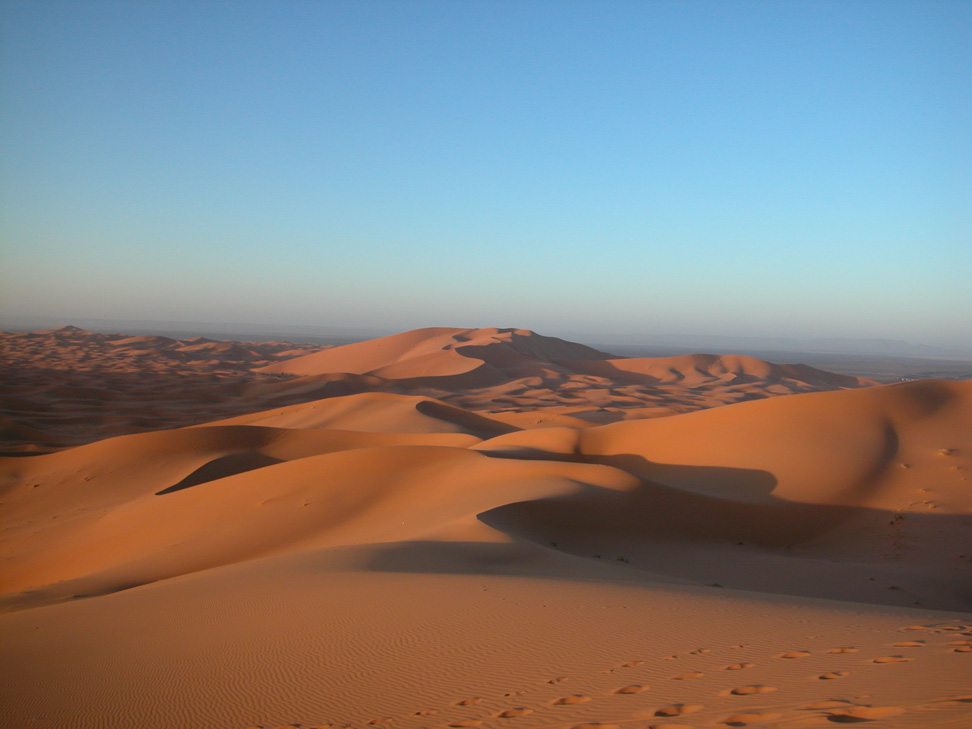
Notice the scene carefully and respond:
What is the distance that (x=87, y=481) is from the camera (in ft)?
61.6

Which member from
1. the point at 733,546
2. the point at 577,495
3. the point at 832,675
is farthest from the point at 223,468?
the point at 832,675

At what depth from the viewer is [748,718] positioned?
3090 mm

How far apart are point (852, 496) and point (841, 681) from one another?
1208cm

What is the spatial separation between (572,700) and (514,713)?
35cm

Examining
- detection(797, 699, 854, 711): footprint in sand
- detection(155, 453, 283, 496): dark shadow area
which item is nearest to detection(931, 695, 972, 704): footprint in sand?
detection(797, 699, 854, 711): footprint in sand

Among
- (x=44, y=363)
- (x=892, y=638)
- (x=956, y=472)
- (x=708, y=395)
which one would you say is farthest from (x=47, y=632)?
(x=44, y=363)

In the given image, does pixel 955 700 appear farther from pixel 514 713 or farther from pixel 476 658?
pixel 476 658

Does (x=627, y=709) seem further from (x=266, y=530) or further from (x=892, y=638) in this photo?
(x=266, y=530)

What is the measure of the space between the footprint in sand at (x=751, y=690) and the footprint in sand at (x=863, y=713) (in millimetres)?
509

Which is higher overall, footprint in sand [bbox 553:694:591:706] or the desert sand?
footprint in sand [bbox 553:694:591:706]

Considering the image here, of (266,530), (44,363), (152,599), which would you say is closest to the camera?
(152,599)

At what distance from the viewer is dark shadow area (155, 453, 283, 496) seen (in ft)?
58.0

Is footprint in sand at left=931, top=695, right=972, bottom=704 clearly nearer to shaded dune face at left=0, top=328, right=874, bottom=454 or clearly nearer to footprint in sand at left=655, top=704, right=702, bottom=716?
footprint in sand at left=655, top=704, right=702, bottom=716

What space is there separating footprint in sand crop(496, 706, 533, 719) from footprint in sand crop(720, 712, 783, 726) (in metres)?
1.04
